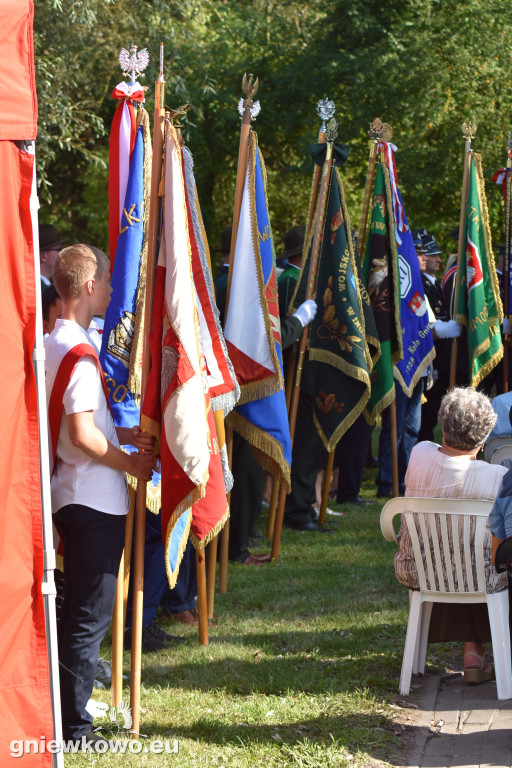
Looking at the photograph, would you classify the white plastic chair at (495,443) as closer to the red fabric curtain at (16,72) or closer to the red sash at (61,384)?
the red sash at (61,384)

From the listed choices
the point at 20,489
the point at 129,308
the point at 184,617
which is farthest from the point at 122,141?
the point at 184,617

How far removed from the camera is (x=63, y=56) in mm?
13039

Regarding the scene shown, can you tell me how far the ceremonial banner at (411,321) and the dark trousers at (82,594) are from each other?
17.5 ft

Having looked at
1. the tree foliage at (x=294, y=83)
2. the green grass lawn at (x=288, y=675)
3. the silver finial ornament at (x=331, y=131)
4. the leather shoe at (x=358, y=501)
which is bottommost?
the green grass lawn at (x=288, y=675)

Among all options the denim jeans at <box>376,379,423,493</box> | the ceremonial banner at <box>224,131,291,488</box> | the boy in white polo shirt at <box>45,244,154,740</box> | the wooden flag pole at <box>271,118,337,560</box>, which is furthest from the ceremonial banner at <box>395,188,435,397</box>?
→ the boy in white polo shirt at <box>45,244,154,740</box>

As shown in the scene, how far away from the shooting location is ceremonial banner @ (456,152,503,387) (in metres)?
8.84

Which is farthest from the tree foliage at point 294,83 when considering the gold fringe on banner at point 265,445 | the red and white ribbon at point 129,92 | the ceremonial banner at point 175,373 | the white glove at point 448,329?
the ceremonial banner at point 175,373

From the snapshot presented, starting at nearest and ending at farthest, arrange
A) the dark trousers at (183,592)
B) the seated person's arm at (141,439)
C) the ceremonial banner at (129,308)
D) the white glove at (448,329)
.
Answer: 1. the seated person's arm at (141,439)
2. the ceremonial banner at (129,308)
3. the dark trousers at (183,592)
4. the white glove at (448,329)

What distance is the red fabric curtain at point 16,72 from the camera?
10.0ft

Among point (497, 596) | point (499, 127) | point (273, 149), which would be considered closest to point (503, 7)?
point (499, 127)

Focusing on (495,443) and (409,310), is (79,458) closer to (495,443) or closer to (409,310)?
(495,443)

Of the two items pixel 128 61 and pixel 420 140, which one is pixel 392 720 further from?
pixel 420 140

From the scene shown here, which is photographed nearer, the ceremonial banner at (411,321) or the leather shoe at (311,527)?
the leather shoe at (311,527)

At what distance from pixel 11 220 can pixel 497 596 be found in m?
2.81
